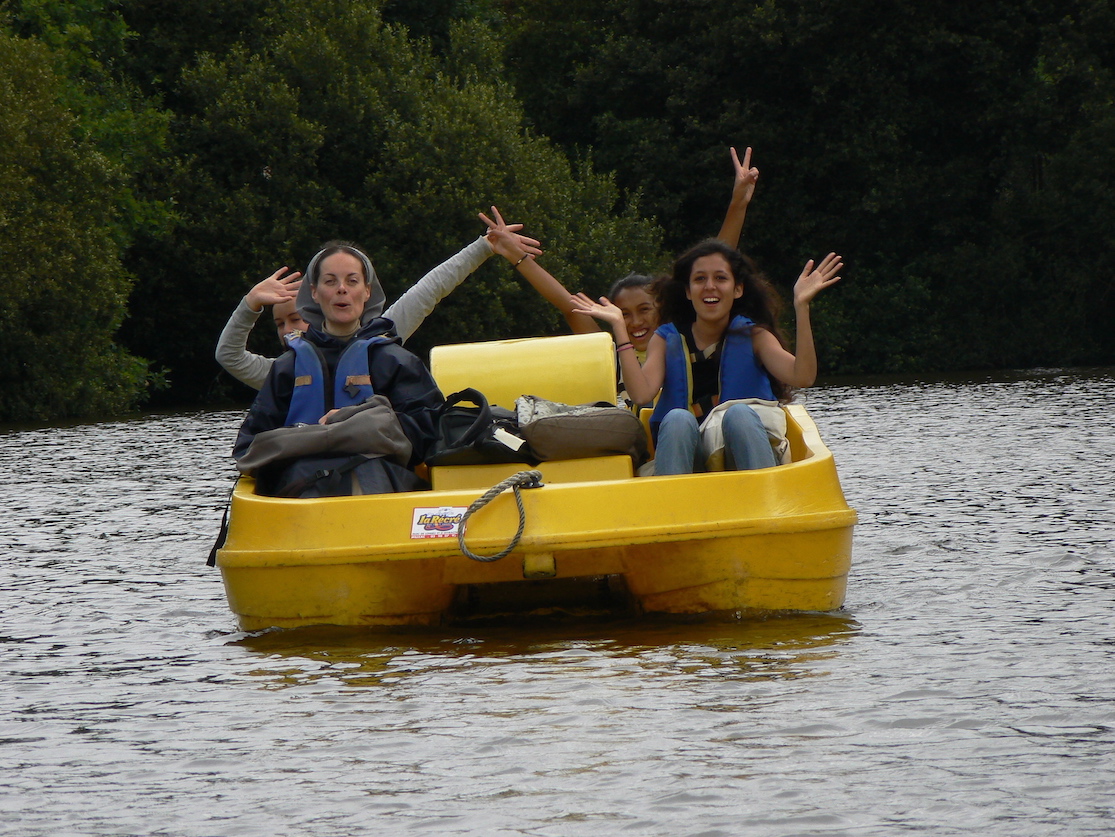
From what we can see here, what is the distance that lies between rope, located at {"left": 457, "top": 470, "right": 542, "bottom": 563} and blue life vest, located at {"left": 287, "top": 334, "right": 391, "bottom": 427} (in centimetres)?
81

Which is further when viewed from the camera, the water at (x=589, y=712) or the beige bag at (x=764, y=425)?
the beige bag at (x=764, y=425)

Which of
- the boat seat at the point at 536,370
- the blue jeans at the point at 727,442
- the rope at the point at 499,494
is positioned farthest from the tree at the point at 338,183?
the rope at the point at 499,494

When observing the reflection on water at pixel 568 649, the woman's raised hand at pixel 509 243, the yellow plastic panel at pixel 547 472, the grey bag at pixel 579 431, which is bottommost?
the reflection on water at pixel 568 649

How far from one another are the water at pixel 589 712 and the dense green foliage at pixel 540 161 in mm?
19573

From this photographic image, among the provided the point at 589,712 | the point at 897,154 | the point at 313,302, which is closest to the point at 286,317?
the point at 313,302

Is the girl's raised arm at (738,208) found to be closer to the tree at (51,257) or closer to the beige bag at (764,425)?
the beige bag at (764,425)

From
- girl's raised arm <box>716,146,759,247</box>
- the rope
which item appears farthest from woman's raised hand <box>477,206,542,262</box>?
the rope

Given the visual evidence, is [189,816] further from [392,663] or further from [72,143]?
[72,143]

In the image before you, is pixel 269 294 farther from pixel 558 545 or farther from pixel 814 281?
pixel 814 281

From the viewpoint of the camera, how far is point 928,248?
39.3 meters

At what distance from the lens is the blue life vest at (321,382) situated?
239 inches

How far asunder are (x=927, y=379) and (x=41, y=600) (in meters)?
25.9

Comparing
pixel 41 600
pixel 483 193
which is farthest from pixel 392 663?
pixel 483 193

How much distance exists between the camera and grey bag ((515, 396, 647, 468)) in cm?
615
